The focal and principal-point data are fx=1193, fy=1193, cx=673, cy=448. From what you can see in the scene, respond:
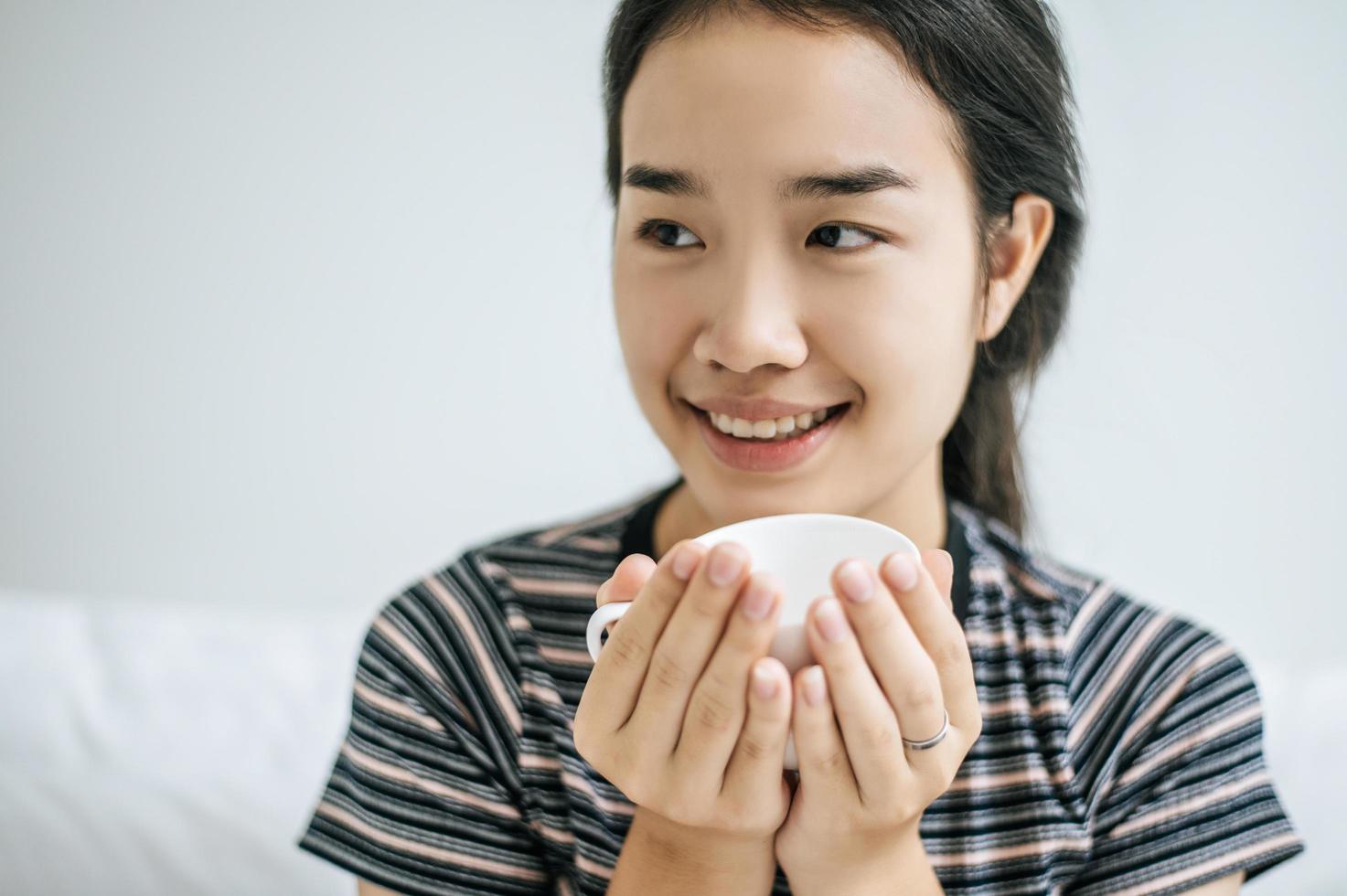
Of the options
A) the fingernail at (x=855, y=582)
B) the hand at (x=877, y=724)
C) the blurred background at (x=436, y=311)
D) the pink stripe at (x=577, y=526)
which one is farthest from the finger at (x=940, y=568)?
the blurred background at (x=436, y=311)

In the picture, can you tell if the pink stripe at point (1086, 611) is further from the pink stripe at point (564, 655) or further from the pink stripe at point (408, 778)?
the pink stripe at point (408, 778)

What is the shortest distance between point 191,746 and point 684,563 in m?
1.03

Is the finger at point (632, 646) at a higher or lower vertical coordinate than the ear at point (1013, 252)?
lower

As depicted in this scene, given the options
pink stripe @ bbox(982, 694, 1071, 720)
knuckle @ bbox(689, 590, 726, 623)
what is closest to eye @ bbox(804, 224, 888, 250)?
knuckle @ bbox(689, 590, 726, 623)

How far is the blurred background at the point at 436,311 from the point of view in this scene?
1733mm

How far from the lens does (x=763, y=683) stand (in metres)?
0.67

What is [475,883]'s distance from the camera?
3.24 feet

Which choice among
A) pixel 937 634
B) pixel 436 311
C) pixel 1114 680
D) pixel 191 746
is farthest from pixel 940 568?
pixel 436 311

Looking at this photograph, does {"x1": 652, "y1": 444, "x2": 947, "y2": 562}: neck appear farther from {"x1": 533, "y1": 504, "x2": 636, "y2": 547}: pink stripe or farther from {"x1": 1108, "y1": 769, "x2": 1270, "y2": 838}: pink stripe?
{"x1": 1108, "y1": 769, "x2": 1270, "y2": 838}: pink stripe

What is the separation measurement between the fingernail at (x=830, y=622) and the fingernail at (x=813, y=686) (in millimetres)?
29

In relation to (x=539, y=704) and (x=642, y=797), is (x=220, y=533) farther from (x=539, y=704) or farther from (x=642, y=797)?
(x=642, y=797)

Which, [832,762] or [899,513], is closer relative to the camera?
[832,762]

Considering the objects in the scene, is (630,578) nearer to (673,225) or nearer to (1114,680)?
(673,225)

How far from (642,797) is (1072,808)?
17.3 inches
